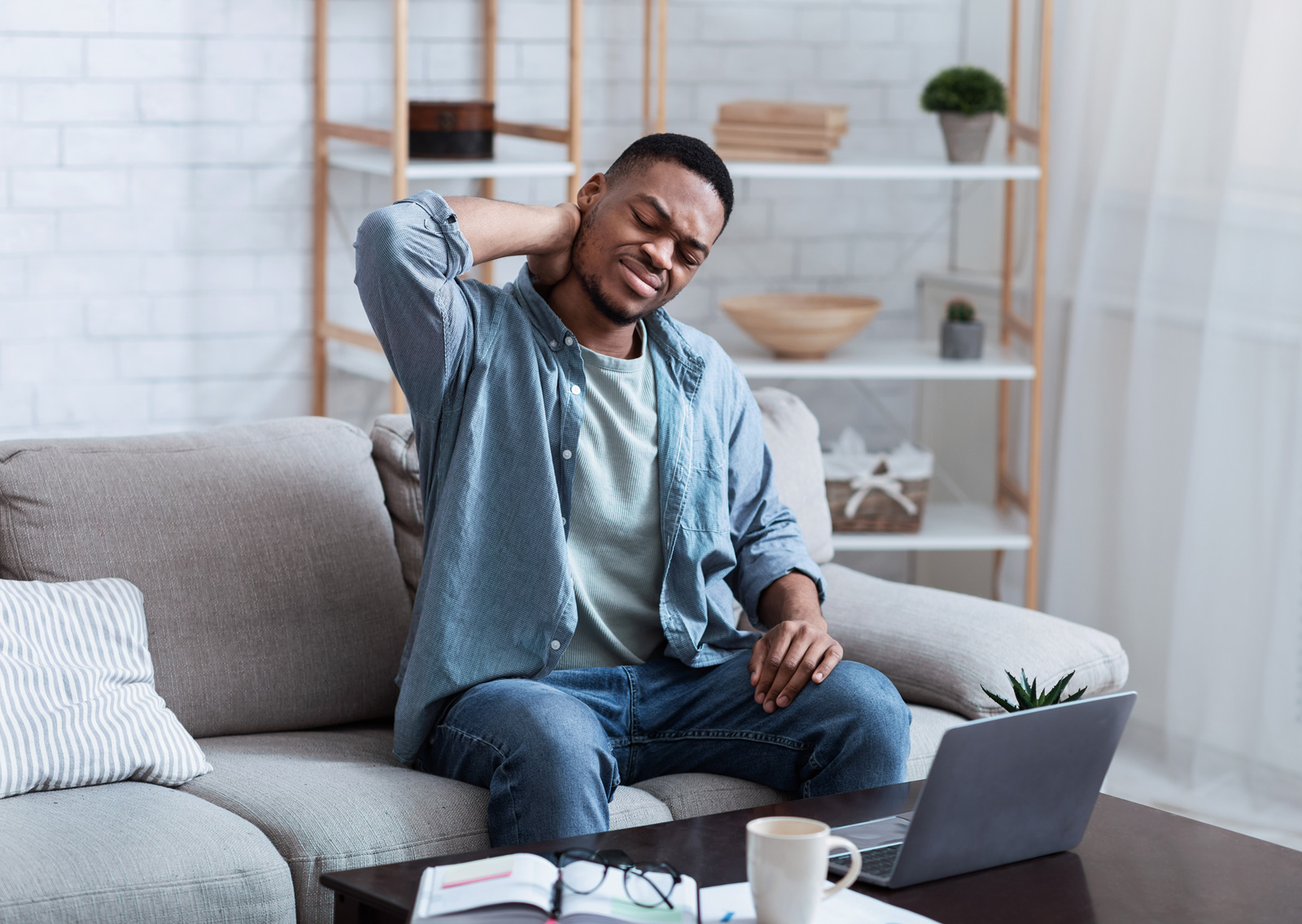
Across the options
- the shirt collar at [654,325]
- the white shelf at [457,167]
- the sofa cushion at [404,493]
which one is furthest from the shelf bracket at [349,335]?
the shirt collar at [654,325]

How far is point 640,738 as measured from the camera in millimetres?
1982

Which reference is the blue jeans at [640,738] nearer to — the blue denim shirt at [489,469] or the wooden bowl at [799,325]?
the blue denim shirt at [489,469]

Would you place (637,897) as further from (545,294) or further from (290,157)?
(290,157)

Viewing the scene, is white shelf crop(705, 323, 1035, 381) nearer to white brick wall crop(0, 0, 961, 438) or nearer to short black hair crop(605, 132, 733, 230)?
white brick wall crop(0, 0, 961, 438)

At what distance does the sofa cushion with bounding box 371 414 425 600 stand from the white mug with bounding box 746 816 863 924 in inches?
45.0

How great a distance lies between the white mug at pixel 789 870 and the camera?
121 centimetres

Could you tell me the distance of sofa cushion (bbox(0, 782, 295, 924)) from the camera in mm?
1556

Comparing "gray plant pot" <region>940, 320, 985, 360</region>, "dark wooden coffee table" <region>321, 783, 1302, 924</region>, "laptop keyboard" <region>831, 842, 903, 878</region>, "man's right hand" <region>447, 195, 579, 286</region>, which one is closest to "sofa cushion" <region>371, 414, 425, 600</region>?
"man's right hand" <region>447, 195, 579, 286</region>

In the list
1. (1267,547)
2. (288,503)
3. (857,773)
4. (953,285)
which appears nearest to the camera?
(857,773)

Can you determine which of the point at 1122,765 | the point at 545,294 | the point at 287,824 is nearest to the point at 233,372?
the point at 545,294

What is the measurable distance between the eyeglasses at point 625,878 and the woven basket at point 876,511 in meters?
1.97

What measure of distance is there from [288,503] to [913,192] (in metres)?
2.09

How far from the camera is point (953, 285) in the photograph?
147 inches

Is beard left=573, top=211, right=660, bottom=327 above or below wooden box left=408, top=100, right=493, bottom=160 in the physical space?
below
